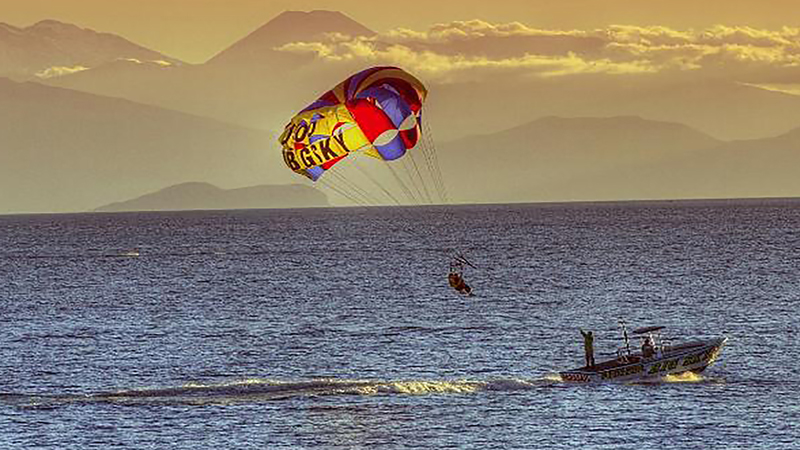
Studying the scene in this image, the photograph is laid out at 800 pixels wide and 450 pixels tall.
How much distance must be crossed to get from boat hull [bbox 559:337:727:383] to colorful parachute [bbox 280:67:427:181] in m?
15.6

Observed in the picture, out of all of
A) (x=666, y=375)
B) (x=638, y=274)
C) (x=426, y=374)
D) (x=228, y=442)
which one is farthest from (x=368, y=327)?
(x=638, y=274)

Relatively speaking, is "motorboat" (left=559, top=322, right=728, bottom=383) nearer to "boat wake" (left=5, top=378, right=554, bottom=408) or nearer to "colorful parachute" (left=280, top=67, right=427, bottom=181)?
"boat wake" (left=5, top=378, right=554, bottom=408)

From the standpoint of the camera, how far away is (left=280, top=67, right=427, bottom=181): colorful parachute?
69250mm

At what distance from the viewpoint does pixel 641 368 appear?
76312 mm

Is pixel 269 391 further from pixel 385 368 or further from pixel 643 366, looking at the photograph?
pixel 643 366

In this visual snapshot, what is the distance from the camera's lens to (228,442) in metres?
63.5

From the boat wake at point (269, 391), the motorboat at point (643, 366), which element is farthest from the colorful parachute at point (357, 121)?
the motorboat at point (643, 366)

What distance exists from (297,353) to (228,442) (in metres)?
30.0

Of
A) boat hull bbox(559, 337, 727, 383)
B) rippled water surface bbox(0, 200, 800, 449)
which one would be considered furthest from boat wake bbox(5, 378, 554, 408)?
boat hull bbox(559, 337, 727, 383)

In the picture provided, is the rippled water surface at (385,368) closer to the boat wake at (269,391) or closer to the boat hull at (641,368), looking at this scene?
the boat wake at (269,391)

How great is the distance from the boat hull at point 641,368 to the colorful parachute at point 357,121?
15617mm

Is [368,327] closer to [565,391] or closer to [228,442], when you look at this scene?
[565,391]

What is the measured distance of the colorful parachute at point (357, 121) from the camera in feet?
227

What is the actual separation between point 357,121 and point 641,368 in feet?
66.3
